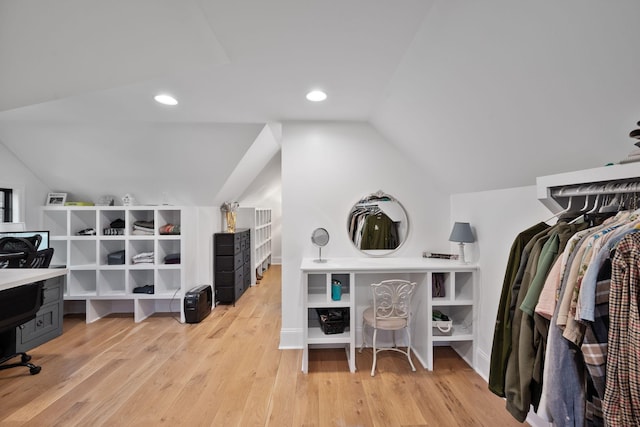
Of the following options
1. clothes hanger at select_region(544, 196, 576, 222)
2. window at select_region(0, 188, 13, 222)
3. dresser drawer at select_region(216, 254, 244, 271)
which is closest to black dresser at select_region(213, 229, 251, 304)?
dresser drawer at select_region(216, 254, 244, 271)

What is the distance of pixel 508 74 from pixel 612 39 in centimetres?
39

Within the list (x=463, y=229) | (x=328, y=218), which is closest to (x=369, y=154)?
(x=328, y=218)

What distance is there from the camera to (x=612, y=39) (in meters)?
0.88

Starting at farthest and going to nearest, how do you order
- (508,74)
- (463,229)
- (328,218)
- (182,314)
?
1. (182,314)
2. (328,218)
3. (463,229)
4. (508,74)

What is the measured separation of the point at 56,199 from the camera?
11.7ft

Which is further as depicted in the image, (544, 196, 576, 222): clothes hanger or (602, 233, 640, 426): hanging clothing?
(544, 196, 576, 222): clothes hanger

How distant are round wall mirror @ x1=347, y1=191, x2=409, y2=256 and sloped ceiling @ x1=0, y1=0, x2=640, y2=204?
0.58 m

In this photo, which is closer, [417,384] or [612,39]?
[612,39]

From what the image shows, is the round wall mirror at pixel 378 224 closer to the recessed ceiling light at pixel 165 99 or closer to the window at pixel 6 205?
the recessed ceiling light at pixel 165 99

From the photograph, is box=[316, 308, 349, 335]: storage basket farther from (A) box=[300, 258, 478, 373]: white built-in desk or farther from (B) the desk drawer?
(B) the desk drawer

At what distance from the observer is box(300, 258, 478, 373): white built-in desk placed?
2.38 meters

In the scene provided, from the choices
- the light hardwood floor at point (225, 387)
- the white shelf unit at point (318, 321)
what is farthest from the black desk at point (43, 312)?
the white shelf unit at point (318, 321)

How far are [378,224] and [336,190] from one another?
0.58 m

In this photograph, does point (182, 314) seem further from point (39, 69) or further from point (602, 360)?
point (602, 360)
